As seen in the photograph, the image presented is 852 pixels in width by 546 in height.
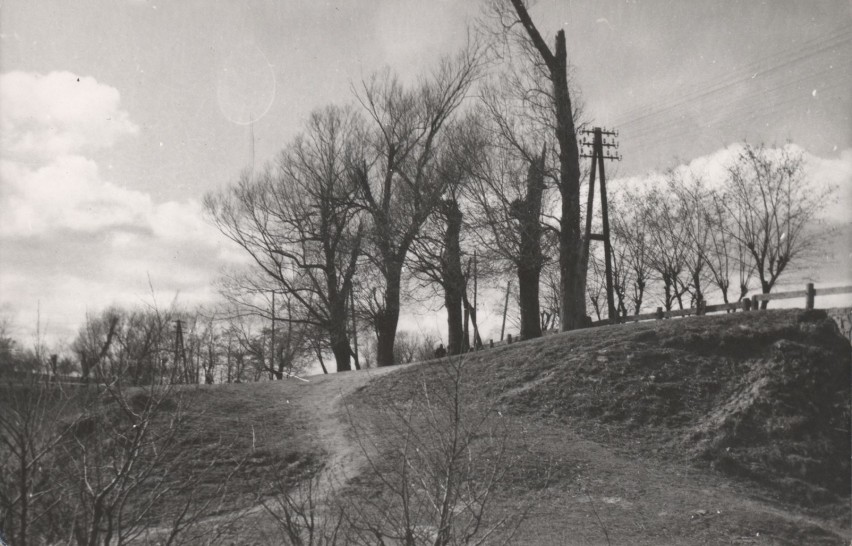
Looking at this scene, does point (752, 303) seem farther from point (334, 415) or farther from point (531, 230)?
point (334, 415)

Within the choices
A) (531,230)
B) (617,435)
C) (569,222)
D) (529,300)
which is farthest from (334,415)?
(569,222)

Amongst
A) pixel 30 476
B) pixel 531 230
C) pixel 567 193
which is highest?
pixel 567 193

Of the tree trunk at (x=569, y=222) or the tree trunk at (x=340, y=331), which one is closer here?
the tree trunk at (x=569, y=222)

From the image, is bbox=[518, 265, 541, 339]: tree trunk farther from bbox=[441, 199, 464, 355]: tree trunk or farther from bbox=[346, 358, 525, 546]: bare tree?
bbox=[346, 358, 525, 546]: bare tree

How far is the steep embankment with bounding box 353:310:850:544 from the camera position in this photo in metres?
9.62

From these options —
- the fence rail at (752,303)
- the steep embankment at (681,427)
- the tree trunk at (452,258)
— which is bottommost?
the steep embankment at (681,427)

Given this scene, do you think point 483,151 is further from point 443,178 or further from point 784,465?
point 784,465

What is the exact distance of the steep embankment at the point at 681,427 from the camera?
31.6 feet

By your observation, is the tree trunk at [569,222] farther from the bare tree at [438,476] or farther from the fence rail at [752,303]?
the bare tree at [438,476]

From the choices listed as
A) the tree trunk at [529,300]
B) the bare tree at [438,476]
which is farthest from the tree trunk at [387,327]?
the bare tree at [438,476]

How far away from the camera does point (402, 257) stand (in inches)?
971

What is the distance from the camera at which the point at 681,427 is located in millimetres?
13000

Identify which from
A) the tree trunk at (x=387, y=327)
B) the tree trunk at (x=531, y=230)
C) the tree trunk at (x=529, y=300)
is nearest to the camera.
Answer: the tree trunk at (x=531, y=230)

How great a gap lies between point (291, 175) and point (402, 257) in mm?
7727
